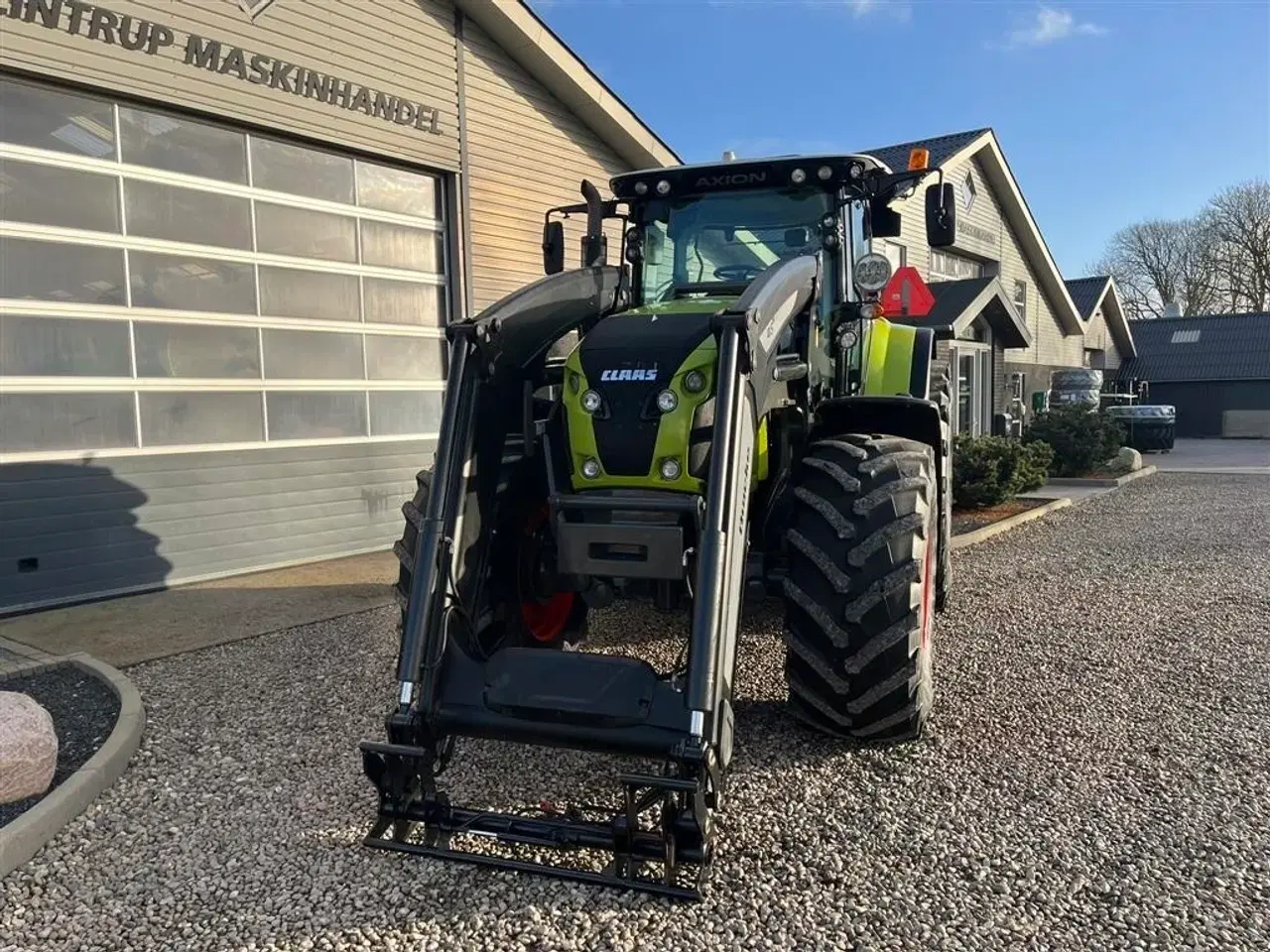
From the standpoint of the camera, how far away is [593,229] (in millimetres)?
5594

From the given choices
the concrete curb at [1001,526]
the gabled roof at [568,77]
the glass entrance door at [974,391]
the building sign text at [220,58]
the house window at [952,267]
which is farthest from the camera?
the house window at [952,267]

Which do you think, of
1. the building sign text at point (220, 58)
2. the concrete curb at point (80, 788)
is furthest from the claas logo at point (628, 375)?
the building sign text at point (220, 58)

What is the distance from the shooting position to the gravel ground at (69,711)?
3.93m

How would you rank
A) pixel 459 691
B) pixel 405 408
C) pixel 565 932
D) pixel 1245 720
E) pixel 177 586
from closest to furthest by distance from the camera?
1. pixel 565 932
2. pixel 459 691
3. pixel 1245 720
4. pixel 177 586
5. pixel 405 408

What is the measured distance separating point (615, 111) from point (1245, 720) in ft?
29.5

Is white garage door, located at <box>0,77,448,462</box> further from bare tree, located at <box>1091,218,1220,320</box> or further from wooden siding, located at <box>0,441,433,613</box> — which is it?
bare tree, located at <box>1091,218,1220,320</box>

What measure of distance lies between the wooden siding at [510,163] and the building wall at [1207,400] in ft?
103

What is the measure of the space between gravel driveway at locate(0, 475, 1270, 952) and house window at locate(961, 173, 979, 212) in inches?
664

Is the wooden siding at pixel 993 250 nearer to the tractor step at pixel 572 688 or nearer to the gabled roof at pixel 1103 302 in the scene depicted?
the gabled roof at pixel 1103 302

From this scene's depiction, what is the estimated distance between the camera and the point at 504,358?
4004mm

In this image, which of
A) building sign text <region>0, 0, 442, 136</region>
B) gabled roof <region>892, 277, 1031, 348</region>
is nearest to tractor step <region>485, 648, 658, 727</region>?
building sign text <region>0, 0, 442, 136</region>

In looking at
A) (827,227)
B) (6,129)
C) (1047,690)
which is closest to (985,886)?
(1047,690)

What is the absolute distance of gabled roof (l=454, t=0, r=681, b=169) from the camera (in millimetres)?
9734

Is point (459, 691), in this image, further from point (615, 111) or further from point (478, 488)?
point (615, 111)
